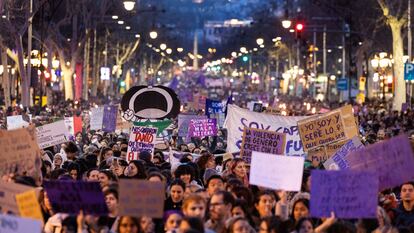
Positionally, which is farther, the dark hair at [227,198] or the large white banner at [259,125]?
the large white banner at [259,125]

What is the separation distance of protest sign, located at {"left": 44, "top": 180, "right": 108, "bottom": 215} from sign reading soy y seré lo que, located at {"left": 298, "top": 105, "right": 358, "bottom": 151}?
852 centimetres

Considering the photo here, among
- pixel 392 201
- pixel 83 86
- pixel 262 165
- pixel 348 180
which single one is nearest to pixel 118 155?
pixel 392 201

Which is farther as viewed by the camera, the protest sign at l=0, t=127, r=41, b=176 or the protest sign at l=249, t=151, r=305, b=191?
the protest sign at l=0, t=127, r=41, b=176

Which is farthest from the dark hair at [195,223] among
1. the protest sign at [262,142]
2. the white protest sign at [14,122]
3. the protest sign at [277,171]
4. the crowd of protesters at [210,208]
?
the white protest sign at [14,122]

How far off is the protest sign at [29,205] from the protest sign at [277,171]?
2.38m

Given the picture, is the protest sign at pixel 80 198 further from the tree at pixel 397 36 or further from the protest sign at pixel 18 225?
the tree at pixel 397 36

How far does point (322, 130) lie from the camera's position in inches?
743

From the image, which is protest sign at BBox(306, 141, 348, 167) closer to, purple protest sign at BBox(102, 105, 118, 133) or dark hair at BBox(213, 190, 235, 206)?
dark hair at BBox(213, 190, 235, 206)

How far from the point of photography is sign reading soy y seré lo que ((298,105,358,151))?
18.7 meters

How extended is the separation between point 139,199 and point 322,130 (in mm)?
9102

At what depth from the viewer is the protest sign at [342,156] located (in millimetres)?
16578

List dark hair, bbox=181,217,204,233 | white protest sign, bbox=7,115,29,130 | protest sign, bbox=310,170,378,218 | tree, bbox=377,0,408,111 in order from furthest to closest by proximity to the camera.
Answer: tree, bbox=377,0,408,111, white protest sign, bbox=7,115,29,130, protest sign, bbox=310,170,378,218, dark hair, bbox=181,217,204,233

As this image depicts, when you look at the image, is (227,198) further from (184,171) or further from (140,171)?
(184,171)

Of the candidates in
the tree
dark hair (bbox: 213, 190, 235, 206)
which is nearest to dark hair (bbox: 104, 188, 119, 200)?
dark hair (bbox: 213, 190, 235, 206)
